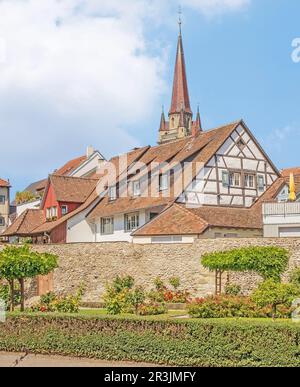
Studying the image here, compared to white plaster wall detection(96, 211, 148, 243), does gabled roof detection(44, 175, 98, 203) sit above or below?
above

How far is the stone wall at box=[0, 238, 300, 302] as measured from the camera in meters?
36.0

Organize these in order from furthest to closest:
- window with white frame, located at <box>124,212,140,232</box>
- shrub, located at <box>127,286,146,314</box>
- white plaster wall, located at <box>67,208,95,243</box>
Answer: white plaster wall, located at <box>67,208,95,243</box>
window with white frame, located at <box>124,212,140,232</box>
shrub, located at <box>127,286,146,314</box>

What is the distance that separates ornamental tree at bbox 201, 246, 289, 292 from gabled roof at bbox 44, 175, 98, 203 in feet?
70.4

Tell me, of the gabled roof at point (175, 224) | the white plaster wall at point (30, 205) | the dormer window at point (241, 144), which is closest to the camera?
the gabled roof at point (175, 224)

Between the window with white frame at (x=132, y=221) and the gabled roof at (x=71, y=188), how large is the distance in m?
6.73

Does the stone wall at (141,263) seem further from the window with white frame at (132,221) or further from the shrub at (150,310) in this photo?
the window with white frame at (132,221)

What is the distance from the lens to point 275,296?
87.7ft

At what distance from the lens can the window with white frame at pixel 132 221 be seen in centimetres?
4797

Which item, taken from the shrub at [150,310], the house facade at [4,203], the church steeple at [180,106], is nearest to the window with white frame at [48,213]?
the shrub at [150,310]

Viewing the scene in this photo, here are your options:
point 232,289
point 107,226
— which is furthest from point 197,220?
point 107,226

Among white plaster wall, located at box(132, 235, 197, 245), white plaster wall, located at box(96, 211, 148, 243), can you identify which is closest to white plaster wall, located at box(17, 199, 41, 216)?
white plaster wall, located at box(96, 211, 148, 243)

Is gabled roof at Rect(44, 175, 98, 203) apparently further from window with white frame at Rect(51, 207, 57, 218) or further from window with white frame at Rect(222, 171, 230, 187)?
window with white frame at Rect(222, 171, 230, 187)
